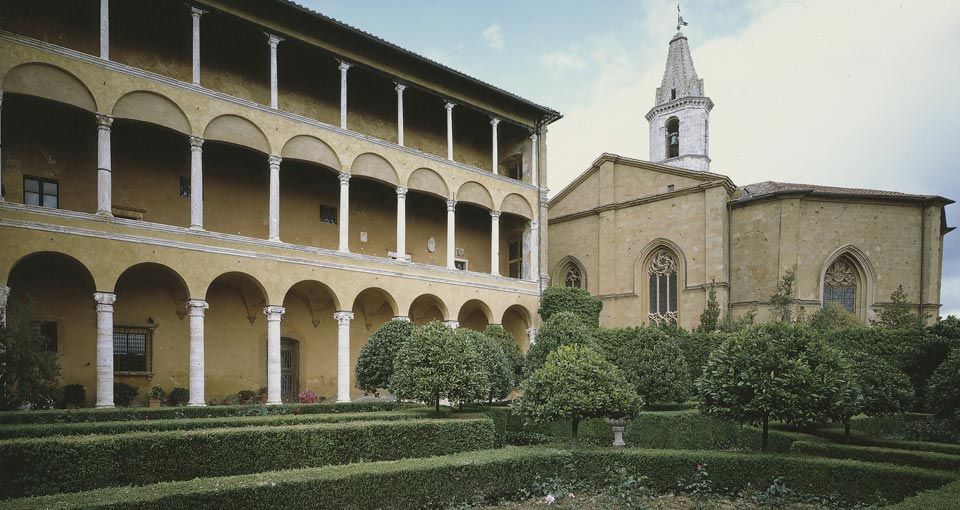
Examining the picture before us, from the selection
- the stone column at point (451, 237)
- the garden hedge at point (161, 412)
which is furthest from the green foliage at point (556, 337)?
the stone column at point (451, 237)

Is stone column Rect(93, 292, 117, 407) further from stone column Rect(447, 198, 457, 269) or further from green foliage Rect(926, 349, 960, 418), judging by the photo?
green foliage Rect(926, 349, 960, 418)

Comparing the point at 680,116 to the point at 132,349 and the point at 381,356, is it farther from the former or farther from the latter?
the point at 132,349

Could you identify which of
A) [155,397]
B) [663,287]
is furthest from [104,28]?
[663,287]

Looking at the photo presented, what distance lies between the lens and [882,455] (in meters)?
9.77

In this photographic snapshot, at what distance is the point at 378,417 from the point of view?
43.5 ft

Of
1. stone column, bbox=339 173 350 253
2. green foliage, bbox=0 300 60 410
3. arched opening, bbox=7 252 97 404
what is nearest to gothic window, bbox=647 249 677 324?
stone column, bbox=339 173 350 253

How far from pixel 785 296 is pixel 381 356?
19.0m

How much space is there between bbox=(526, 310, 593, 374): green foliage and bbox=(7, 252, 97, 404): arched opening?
13.4m

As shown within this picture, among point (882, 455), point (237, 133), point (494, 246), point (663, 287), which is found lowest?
point (882, 455)

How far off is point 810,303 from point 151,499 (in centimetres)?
2797

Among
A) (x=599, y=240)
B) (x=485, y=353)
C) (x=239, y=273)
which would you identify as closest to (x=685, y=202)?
(x=599, y=240)

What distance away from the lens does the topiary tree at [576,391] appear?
37.6ft

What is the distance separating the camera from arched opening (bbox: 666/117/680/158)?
147 feet

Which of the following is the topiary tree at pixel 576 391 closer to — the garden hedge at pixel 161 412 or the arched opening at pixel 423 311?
the garden hedge at pixel 161 412
